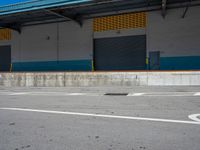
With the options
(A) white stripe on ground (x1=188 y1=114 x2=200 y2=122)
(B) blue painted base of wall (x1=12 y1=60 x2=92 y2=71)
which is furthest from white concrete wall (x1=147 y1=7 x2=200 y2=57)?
(A) white stripe on ground (x1=188 y1=114 x2=200 y2=122)

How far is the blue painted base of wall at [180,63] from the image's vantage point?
2030cm

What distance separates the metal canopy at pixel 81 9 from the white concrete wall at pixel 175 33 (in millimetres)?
785

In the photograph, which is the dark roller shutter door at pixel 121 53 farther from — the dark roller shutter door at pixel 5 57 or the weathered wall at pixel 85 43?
the dark roller shutter door at pixel 5 57

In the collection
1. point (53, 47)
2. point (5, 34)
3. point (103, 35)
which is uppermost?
point (5, 34)

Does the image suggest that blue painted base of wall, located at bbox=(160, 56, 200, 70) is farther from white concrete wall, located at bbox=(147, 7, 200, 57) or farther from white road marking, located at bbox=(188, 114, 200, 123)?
white road marking, located at bbox=(188, 114, 200, 123)

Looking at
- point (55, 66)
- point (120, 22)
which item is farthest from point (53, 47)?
point (120, 22)

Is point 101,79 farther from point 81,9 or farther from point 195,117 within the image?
point 195,117

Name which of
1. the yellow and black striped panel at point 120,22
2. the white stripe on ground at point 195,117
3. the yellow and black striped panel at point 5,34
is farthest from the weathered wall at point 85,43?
the white stripe on ground at point 195,117

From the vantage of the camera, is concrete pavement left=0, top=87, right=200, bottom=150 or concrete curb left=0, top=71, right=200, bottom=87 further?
concrete curb left=0, top=71, right=200, bottom=87

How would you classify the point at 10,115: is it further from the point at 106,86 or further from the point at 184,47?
the point at 184,47

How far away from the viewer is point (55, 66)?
2667cm

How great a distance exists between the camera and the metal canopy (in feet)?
66.0

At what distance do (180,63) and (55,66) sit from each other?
48.7 ft

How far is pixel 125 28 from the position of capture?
2325 cm
